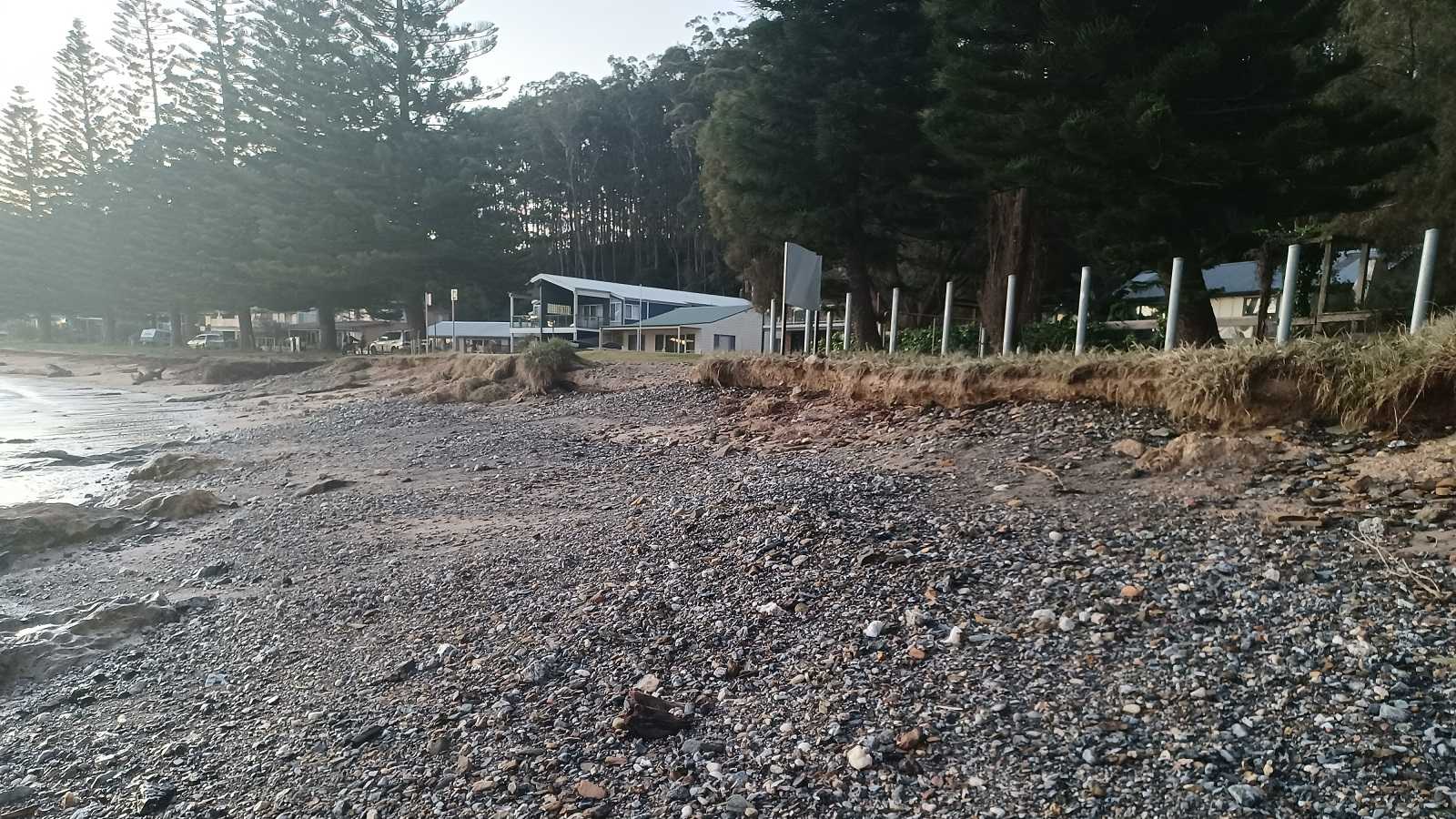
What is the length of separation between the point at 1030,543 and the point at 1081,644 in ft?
3.21

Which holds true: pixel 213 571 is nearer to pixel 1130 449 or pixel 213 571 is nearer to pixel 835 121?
pixel 1130 449

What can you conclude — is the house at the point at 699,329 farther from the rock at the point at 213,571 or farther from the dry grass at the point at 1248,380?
the rock at the point at 213,571

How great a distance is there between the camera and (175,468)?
9.71 meters

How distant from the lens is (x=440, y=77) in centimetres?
2933

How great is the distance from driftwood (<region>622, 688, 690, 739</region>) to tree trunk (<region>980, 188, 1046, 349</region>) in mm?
7034

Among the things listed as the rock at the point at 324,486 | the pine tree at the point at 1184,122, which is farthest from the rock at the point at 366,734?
the pine tree at the point at 1184,122

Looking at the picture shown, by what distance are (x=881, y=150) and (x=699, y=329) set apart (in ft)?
75.6

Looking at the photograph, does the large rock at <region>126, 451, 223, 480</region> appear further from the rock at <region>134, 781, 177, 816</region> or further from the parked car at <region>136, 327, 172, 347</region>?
the parked car at <region>136, 327, 172, 347</region>

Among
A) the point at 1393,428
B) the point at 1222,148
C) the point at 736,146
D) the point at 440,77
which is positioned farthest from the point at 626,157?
the point at 1393,428

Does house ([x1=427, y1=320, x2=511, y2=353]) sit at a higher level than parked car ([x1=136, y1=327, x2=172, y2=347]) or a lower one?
higher

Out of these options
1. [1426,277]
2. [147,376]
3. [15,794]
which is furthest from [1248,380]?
[147,376]

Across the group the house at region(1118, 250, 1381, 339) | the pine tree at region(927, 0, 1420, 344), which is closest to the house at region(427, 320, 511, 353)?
the house at region(1118, 250, 1381, 339)

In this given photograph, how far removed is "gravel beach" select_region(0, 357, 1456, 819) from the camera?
237cm

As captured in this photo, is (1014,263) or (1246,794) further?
(1014,263)
